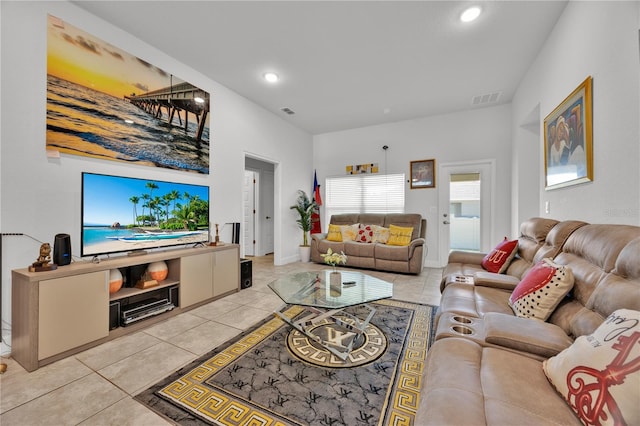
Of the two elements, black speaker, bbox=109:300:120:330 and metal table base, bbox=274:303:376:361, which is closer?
metal table base, bbox=274:303:376:361

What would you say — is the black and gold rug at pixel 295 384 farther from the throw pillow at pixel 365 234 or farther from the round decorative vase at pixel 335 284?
the throw pillow at pixel 365 234

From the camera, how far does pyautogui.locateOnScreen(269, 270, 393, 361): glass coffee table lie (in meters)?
1.97

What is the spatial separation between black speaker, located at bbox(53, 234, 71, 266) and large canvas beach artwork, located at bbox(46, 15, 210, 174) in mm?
787

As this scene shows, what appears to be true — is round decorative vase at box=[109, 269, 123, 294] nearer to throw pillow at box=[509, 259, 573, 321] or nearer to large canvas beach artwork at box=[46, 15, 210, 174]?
large canvas beach artwork at box=[46, 15, 210, 174]

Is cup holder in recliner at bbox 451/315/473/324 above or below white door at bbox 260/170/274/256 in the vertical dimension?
below

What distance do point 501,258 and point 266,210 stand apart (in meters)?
4.90

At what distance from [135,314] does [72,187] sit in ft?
4.15

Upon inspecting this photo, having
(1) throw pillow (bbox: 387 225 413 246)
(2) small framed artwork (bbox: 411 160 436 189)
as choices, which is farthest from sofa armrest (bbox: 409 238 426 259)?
(2) small framed artwork (bbox: 411 160 436 189)

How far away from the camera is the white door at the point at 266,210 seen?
6.18m

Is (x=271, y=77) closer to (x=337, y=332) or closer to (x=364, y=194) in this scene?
(x=364, y=194)

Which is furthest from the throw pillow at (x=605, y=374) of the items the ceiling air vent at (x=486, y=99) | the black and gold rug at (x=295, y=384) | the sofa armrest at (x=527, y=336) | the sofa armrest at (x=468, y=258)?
the ceiling air vent at (x=486, y=99)

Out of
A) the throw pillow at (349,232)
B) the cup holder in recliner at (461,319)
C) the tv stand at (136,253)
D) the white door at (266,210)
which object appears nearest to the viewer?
the cup holder in recliner at (461,319)

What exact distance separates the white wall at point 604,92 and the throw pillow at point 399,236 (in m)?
2.14

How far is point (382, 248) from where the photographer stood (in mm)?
4438
